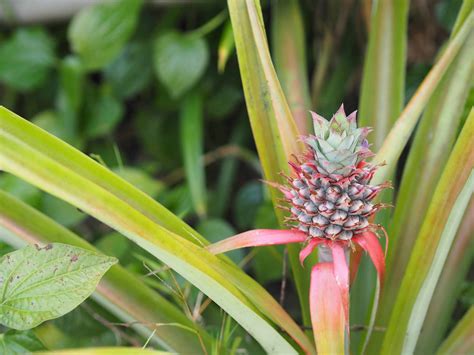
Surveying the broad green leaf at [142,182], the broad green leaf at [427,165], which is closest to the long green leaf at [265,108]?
the broad green leaf at [427,165]

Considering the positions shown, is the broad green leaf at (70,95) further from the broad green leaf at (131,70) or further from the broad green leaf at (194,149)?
the broad green leaf at (194,149)

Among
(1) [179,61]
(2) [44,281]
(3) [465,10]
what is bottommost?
(2) [44,281]

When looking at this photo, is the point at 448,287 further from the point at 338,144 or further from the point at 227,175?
the point at 227,175

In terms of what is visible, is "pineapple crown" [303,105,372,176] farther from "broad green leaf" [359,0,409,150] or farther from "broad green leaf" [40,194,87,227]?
"broad green leaf" [40,194,87,227]

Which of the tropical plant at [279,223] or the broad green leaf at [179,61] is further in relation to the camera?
the broad green leaf at [179,61]

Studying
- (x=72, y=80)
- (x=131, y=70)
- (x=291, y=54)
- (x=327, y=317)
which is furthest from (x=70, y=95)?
(x=327, y=317)

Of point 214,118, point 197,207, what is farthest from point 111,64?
point 197,207

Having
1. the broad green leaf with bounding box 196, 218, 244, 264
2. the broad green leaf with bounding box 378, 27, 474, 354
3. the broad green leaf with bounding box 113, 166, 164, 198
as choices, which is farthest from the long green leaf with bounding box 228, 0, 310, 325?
the broad green leaf with bounding box 113, 166, 164, 198
